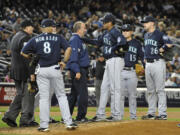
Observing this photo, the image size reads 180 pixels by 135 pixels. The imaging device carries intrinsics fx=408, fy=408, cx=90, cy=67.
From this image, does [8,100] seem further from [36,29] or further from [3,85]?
[36,29]

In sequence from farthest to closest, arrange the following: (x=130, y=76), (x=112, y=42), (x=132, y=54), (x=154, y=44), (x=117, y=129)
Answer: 1. (x=132, y=54)
2. (x=130, y=76)
3. (x=154, y=44)
4. (x=112, y=42)
5. (x=117, y=129)

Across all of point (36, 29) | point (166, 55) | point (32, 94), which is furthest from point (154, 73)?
point (36, 29)

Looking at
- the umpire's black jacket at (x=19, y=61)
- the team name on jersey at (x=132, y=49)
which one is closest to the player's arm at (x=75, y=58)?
the umpire's black jacket at (x=19, y=61)

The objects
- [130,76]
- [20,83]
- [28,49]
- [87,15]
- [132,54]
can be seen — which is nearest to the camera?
[28,49]

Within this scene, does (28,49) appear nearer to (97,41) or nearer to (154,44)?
(97,41)

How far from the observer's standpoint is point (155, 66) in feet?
31.9

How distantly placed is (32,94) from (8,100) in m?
8.18

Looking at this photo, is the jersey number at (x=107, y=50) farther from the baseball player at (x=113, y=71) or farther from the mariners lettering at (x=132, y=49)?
the mariners lettering at (x=132, y=49)

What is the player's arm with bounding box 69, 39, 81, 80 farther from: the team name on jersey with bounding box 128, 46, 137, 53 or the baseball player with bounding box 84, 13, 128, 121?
the team name on jersey with bounding box 128, 46, 137, 53

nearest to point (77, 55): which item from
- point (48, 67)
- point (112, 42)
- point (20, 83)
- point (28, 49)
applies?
point (112, 42)

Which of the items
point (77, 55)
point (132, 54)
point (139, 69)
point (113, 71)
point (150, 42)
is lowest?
point (113, 71)

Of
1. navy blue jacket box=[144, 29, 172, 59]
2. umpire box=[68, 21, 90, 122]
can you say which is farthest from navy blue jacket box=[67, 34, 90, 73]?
navy blue jacket box=[144, 29, 172, 59]

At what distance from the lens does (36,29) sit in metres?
21.2

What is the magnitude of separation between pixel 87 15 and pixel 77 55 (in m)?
16.7
